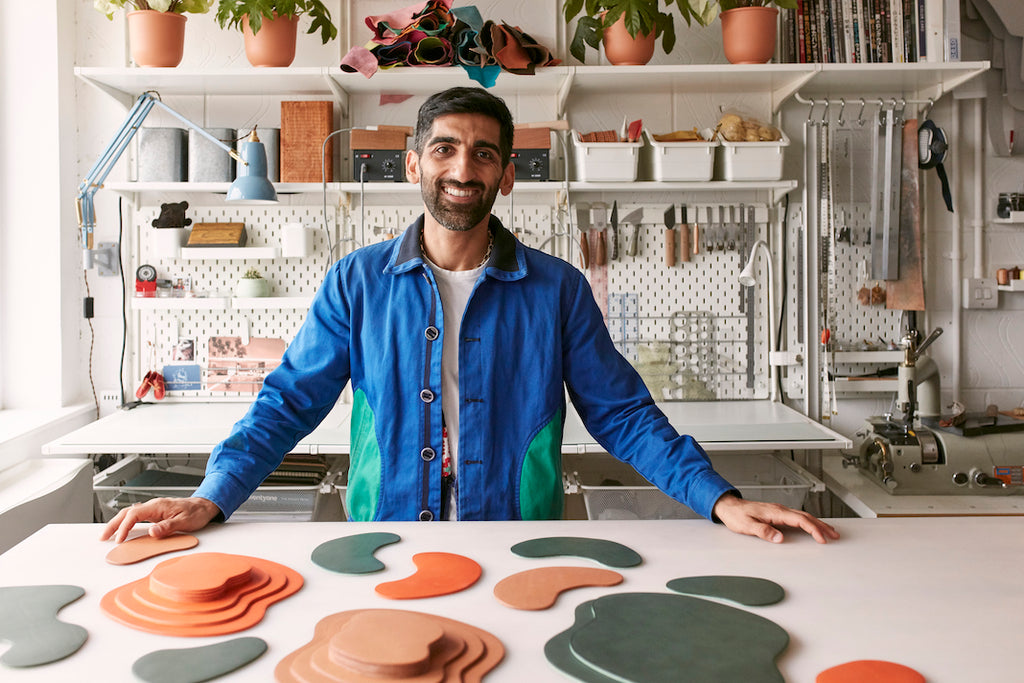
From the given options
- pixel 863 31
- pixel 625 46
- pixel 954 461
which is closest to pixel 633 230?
pixel 625 46

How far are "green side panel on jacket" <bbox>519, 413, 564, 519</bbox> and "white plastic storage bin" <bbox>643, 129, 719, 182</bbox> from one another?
4.76 feet

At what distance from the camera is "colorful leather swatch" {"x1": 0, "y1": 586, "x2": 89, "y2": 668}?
895 mm

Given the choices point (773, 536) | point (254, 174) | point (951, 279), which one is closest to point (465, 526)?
point (773, 536)

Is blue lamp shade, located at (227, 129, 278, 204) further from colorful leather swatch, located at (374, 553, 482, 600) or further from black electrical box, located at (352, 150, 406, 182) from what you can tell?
colorful leather swatch, located at (374, 553, 482, 600)

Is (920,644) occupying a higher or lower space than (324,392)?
lower

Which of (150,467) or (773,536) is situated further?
(150,467)

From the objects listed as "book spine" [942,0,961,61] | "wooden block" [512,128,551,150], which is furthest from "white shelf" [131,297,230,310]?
"book spine" [942,0,961,61]

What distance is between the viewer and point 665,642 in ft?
3.06

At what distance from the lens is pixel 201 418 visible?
284 centimetres

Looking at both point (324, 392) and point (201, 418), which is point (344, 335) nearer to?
point (324, 392)

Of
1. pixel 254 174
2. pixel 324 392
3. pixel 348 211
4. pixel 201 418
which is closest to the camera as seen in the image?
pixel 324 392

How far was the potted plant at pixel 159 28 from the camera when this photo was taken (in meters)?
2.75

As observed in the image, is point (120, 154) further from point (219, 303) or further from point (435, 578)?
point (435, 578)

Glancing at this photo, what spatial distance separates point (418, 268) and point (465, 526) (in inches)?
22.6
